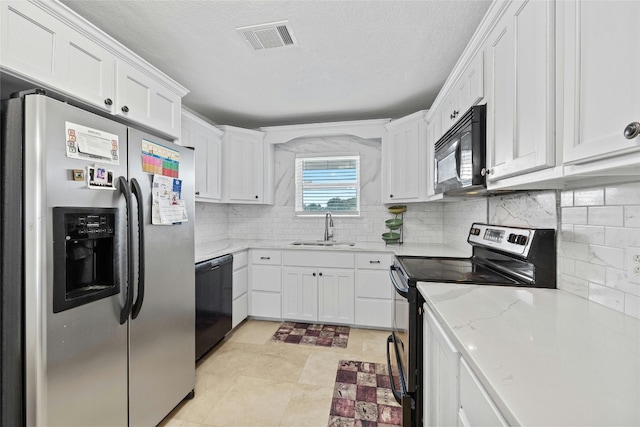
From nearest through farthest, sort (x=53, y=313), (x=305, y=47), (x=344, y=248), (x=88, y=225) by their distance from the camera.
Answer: (x=53, y=313)
(x=88, y=225)
(x=305, y=47)
(x=344, y=248)

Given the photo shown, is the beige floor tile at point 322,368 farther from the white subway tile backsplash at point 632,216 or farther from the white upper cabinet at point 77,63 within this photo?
the white upper cabinet at point 77,63

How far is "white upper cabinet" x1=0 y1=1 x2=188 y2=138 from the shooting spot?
1.19m

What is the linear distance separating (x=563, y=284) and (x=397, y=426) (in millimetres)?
1195

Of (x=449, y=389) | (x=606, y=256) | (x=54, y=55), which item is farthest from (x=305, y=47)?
(x=449, y=389)

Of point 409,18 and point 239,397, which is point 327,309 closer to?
point 239,397

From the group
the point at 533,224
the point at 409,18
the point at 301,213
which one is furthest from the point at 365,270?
the point at 409,18

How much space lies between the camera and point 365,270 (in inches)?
118

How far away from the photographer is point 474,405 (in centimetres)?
77

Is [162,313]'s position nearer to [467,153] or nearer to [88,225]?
[88,225]

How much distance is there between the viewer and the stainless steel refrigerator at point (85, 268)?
41.6 inches

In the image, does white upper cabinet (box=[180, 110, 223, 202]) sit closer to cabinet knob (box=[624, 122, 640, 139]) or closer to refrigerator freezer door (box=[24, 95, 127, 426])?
refrigerator freezer door (box=[24, 95, 127, 426])

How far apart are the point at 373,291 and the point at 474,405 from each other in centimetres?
222

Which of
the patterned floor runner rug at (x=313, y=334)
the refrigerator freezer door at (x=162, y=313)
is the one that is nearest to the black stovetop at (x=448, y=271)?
the patterned floor runner rug at (x=313, y=334)

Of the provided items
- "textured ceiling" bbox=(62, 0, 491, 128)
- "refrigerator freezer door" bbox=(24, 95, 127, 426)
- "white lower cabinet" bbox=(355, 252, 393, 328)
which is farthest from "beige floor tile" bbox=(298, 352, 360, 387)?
"textured ceiling" bbox=(62, 0, 491, 128)
